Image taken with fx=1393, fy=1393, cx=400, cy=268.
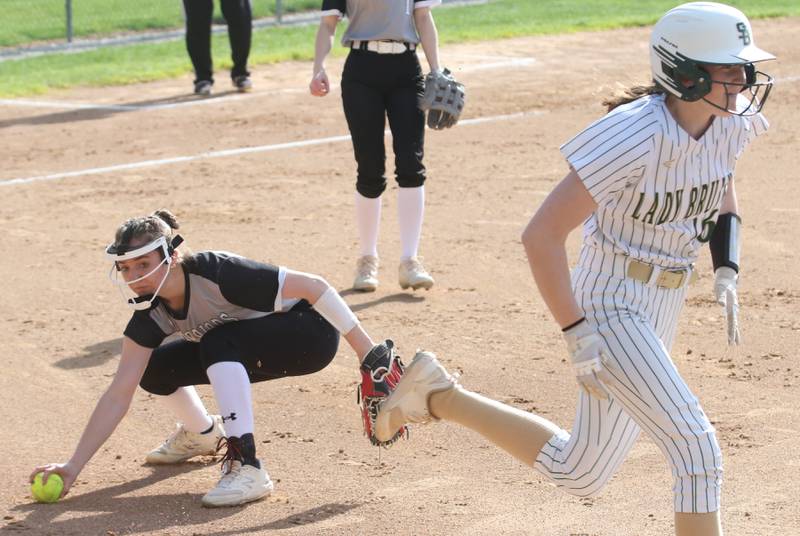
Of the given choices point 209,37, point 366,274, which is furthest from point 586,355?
point 209,37

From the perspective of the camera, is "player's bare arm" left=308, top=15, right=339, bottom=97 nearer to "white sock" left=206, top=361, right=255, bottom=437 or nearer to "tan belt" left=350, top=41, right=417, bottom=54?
"tan belt" left=350, top=41, right=417, bottom=54

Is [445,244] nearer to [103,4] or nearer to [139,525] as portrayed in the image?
[139,525]

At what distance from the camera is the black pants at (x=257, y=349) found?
533cm

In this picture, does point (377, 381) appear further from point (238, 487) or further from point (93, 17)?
A: point (93, 17)

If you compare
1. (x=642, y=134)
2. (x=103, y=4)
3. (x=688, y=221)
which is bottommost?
(x=103, y=4)

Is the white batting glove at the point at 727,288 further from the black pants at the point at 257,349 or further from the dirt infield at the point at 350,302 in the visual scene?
the black pants at the point at 257,349

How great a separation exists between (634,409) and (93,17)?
1804 centimetres

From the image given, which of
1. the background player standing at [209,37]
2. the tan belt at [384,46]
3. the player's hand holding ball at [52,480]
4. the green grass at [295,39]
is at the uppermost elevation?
the tan belt at [384,46]

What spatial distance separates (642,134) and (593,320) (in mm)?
586

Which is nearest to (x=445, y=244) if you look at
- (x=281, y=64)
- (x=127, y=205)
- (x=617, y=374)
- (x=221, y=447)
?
(x=127, y=205)

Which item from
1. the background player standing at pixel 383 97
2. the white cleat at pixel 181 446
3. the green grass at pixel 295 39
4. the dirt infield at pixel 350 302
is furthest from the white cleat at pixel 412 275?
the green grass at pixel 295 39

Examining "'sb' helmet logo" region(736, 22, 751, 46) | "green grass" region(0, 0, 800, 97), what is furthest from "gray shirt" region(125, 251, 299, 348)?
"green grass" region(0, 0, 800, 97)

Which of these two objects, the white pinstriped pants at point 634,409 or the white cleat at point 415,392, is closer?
the white pinstriped pants at point 634,409

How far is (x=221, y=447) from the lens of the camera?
18.2 ft
